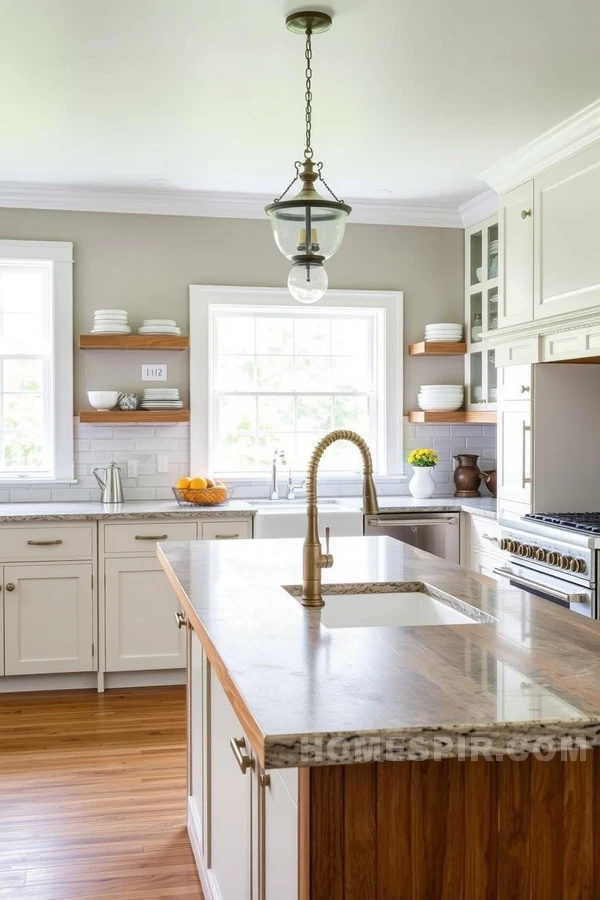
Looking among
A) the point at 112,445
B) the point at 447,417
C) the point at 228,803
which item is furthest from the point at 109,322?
the point at 228,803

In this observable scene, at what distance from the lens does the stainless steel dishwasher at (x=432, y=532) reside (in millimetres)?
5152

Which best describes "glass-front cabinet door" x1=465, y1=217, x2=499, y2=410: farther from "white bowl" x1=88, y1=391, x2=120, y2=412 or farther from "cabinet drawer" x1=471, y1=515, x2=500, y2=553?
"white bowl" x1=88, y1=391, x2=120, y2=412

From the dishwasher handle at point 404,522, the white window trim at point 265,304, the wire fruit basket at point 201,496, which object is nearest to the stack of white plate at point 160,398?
the white window trim at point 265,304

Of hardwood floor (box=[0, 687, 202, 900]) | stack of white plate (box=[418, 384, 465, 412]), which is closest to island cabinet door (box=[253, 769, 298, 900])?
hardwood floor (box=[0, 687, 202, 900])

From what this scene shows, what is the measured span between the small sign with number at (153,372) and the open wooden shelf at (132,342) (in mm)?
173

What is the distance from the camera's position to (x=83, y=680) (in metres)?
4.95

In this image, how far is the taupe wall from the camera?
5.39 m

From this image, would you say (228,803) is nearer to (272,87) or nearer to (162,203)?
(272,87)

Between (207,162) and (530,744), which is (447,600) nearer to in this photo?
(530,744)

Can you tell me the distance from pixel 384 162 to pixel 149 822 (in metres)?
3.38

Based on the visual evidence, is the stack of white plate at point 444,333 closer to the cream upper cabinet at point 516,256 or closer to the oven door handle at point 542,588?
the cream upper cabinet at point 516,256

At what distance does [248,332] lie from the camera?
5.73 meters

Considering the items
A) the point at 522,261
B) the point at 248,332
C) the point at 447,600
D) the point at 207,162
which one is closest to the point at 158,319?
the point at 248,332

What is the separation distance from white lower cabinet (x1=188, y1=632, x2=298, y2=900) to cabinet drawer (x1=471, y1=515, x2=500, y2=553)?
2.26 meters
